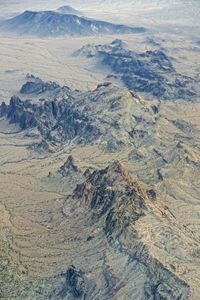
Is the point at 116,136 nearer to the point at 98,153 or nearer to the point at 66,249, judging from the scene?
the point at 98,153

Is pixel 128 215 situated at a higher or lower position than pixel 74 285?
higher

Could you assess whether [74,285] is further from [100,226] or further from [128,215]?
[128,215]

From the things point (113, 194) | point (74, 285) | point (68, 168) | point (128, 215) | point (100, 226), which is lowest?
point (68, 168)

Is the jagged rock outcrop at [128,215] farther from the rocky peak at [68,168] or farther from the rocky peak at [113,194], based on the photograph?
the rocky peak at [68,168]

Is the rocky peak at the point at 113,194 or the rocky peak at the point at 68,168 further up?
the rocky peak at the point at 113,194

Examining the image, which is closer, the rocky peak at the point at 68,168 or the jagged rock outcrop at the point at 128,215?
the jagged rock outcrop at the point at 128,215

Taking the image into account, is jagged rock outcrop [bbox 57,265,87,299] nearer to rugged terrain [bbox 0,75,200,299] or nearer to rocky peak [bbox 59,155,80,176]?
rugged terrain [bbox 0,75,200,299]

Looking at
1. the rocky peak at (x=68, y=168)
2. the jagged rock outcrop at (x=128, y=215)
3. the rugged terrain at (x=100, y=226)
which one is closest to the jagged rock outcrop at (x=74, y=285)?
the rugged terrain at (x=100, y=226)

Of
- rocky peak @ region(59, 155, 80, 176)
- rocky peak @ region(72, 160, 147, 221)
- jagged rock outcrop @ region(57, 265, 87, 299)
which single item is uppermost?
rocky peak @ region(72, 160, 147, 221)

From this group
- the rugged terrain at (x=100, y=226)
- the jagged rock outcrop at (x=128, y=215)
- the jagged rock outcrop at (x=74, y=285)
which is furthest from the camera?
the jagged rock outcrop at (x=74, y=285)

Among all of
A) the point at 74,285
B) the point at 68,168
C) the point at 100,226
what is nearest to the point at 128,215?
the point at 100,226

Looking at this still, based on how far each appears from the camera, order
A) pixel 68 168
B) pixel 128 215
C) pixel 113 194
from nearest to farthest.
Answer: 1. pixel 128 215
2. pixel 113 194
3. pixel 68 168

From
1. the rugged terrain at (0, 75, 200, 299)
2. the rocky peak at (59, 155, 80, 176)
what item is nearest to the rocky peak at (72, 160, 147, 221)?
the rugged terrain at (0, 75, 200, 299)
